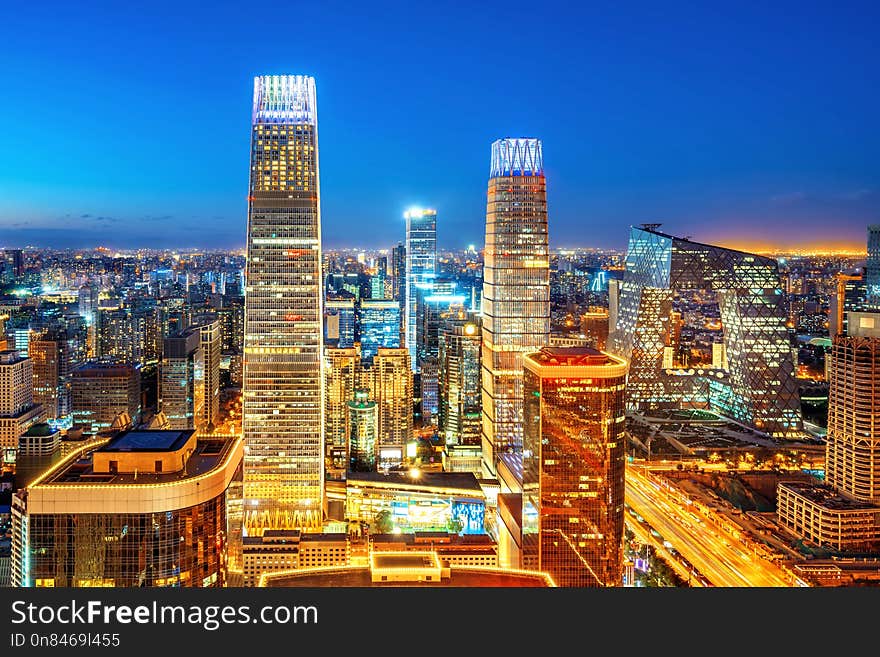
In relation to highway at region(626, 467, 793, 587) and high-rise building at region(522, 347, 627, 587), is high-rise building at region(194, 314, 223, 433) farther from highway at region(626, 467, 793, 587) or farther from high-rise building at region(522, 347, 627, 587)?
high-rise building at region(522, 347, 627, 587)

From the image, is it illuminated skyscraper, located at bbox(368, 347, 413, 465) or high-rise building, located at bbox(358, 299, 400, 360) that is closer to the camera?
illuminated skyscraper, located at bbox(368, 347, 413, 465)

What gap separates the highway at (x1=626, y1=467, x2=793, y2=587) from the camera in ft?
→ 24.4

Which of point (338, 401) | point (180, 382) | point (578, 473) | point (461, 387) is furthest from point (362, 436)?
point (578, 473)

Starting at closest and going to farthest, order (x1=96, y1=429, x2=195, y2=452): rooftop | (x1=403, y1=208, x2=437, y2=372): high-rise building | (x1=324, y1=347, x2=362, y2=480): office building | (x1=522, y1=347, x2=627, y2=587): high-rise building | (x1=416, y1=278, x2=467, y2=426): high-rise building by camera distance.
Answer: (x1=96, y1=429, x2=195, y2=452): rooftop < (x1=522, y1=347, x2=627, y2=587): high-rise building < (x1=324, y1=347, x2=362, y2=480): office building < (x1=416, y1=278, x2=467, y2=426): high-rise building < (x1=403, y1=208, x2=437, y2=372): high-rise building

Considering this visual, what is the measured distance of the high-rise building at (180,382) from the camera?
1540 centimetres

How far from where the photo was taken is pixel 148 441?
4637mm

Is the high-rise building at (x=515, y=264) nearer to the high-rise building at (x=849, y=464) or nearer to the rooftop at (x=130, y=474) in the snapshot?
the high-rise building at (x=849, y=464)

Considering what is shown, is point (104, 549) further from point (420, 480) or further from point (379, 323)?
point (379, 323)

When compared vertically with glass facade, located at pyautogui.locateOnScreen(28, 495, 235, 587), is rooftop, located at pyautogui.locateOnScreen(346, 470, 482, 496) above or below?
below

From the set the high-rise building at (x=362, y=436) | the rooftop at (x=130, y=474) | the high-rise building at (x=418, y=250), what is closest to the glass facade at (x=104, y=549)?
the rooftop at (x=130, y=474)

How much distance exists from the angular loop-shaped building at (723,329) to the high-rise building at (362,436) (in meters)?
5.03

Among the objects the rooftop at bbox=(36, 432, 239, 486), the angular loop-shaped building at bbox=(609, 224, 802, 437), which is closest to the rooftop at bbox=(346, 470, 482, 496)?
the angular loop-shaped building at bbox=(609, 224, 802, 437)

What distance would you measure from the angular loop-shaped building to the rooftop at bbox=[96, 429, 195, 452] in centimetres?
983

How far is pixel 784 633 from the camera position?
234cm
